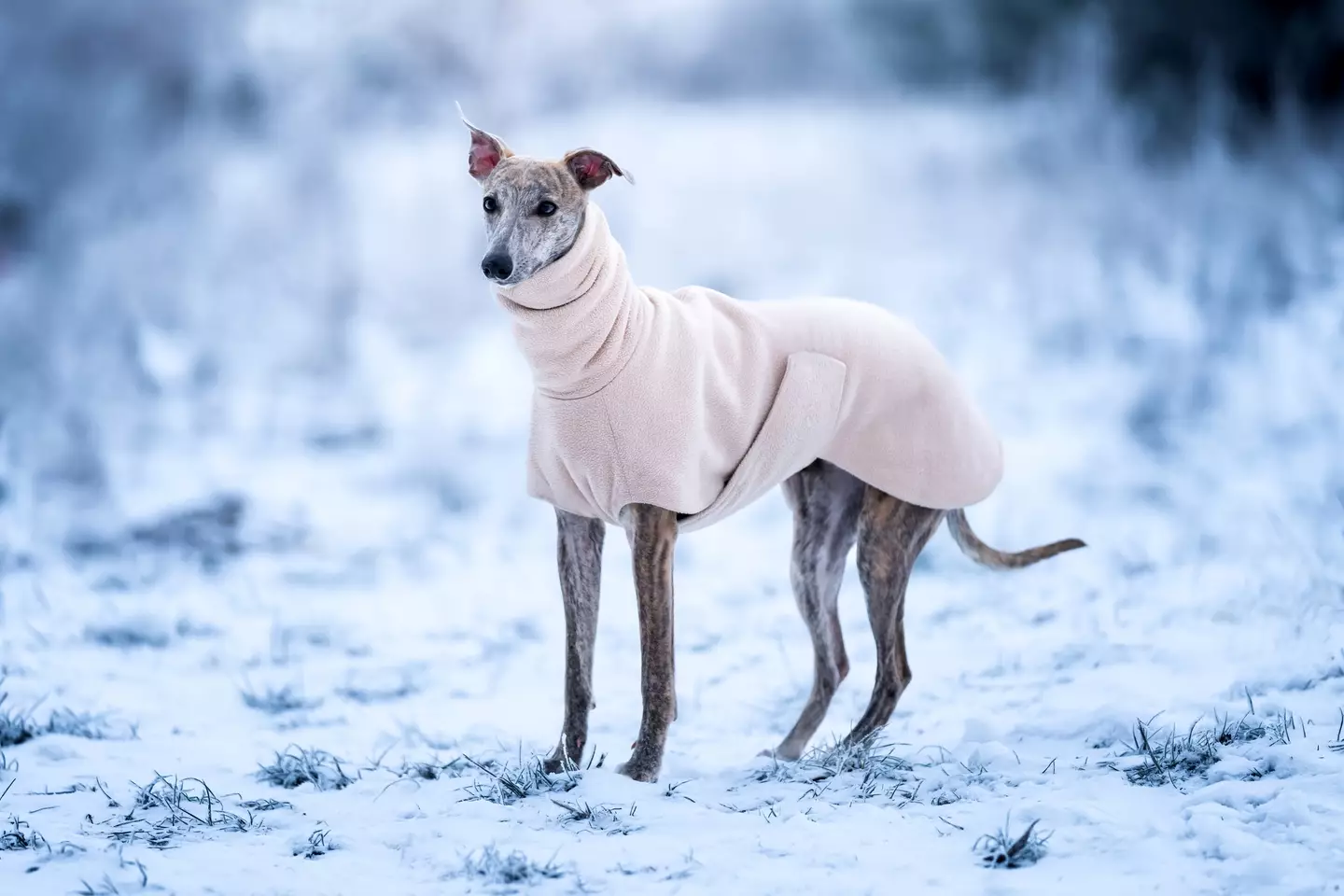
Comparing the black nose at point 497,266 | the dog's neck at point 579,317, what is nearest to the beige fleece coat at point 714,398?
the dog's neck at point 579,317

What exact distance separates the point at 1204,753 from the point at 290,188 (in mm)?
10274

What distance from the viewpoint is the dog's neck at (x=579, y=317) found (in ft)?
12.0

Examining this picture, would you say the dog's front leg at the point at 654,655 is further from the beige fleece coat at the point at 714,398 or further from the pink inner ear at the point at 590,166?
the pink inner ear at the point at 590,166

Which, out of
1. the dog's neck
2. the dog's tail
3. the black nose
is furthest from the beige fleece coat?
the dog's tail

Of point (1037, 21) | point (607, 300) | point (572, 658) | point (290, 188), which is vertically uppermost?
point (1037, 21)

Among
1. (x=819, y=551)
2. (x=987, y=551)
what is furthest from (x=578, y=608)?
(x=987, y=551)

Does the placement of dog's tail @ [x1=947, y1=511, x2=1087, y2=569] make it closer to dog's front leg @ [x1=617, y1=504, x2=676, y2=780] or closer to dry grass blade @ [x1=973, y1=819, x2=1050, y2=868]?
dog's front leg @ [x1=617, y1=504, x2=676, y2=780]

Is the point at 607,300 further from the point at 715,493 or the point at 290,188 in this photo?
the point at 290,188

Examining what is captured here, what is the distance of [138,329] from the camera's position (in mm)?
10062

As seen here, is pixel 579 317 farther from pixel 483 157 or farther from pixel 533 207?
pixel 483 157

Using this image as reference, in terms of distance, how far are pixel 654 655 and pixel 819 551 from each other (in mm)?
909

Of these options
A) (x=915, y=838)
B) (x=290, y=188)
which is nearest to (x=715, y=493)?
(x=915, y=838)

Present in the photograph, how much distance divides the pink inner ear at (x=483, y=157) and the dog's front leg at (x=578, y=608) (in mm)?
1122

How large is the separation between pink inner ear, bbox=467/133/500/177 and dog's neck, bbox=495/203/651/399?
440 millimetres
